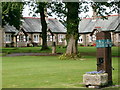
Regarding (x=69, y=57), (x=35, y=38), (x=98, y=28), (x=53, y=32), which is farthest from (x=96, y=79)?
(x=53, y=32)

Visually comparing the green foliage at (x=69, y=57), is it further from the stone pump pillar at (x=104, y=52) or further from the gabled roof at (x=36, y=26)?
the gabled roof at (x=36, y=26)

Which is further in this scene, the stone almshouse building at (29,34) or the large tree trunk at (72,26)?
the stone almshouse building at (29,34)

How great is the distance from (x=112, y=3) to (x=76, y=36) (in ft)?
19.0

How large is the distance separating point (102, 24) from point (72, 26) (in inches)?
2292

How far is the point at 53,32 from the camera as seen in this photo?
89.5 m

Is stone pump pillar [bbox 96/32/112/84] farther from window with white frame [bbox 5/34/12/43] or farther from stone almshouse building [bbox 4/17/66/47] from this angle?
window with white frame [bbox 5/34/12/43]

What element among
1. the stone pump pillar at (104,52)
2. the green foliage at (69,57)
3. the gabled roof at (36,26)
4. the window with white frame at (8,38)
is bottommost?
the green foliage at (69,57)

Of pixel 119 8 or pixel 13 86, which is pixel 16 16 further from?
pixel 13 86

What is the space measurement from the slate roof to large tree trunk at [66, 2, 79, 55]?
50386 millimetres

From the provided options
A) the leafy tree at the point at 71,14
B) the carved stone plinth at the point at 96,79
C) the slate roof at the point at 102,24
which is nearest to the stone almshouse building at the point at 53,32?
the slate roof at the point at 102,24

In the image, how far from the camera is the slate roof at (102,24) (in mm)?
81562

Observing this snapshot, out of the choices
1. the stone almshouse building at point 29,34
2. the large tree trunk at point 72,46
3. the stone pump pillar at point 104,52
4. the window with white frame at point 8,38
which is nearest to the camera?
the stone pump pillar at point 104,52

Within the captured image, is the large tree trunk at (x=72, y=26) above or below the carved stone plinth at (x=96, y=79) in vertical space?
above

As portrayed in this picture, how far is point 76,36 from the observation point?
99.6 ft
